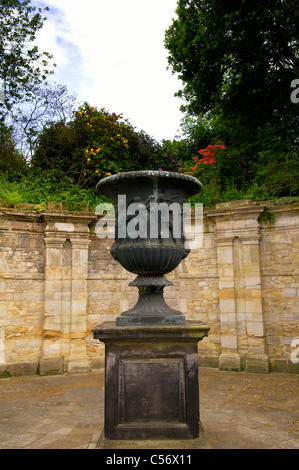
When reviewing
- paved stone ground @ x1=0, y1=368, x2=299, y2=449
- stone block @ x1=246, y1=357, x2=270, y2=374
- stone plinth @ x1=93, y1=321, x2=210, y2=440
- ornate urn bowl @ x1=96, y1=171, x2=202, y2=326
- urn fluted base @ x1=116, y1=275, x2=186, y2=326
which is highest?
ornate urn bowl @ x1=96, y1=171, x2=202, y2=326

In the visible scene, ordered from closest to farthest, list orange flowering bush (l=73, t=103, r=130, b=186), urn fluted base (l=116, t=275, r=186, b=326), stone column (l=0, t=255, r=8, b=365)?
1. urn fluted base (l=116, t=275, r=186, b=326)
2. stone column (l=0, t=255, r=8, b=365)
3. orange flowering bush (l=73, t=103, r=130, b=186)

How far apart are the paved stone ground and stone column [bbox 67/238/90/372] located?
380 mm

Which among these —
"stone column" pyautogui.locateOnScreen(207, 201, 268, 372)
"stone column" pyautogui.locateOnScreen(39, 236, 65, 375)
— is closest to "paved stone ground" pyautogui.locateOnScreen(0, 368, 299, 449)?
"stone column" pyautogui.locateOnScreen(39, 236, 65, 375)

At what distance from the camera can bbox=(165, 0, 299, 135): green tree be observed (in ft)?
24.1

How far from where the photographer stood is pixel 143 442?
2717 mm

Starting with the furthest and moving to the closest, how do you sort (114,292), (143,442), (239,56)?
(239,56)
(114,292)
(143,442)

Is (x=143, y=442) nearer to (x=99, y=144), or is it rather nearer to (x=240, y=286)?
(x=240, y=286)

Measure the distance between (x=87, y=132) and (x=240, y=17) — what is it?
5.52 m

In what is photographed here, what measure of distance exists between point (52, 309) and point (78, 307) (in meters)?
0.54

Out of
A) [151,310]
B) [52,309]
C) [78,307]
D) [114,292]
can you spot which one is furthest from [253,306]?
Result: [151,310]

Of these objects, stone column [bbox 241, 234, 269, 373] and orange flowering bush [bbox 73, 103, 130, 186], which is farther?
orange flowering bush [bbox 73, 103, 130, 186]

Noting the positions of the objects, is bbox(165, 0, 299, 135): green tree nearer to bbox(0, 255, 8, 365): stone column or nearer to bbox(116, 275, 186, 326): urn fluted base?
bbox(0, 255, 8, 365): stone column

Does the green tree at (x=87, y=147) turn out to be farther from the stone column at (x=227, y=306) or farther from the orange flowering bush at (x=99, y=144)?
the stone column at (x=227, y=306)

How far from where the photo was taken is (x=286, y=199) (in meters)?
7.20
